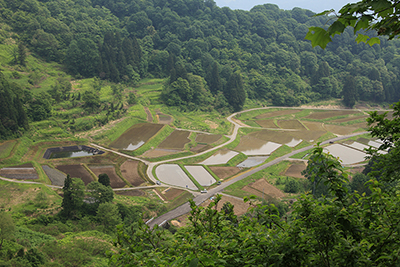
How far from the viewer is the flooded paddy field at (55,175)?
1731 inches

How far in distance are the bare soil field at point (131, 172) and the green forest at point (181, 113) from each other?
1183 mm

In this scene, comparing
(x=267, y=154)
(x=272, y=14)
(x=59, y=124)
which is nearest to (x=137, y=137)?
(x=59, y=124)

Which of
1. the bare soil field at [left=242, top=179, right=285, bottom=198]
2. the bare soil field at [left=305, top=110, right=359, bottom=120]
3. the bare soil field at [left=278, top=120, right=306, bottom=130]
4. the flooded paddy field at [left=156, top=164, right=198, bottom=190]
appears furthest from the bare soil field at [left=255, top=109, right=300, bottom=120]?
the flooded paddy field at [left=156, top=164, right=198, bottom=190]

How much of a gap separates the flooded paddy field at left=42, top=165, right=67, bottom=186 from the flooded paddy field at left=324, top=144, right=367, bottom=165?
2050 inches

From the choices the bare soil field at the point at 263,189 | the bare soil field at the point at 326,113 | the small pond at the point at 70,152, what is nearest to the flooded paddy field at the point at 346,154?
the bare soil field at the point at 263,189

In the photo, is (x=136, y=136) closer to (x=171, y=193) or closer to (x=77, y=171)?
(x=77, y=171)

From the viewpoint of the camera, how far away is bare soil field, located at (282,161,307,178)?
53.8 m

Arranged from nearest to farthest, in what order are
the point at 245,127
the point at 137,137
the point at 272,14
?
the point at 137,137 < the point at 245,127 < the point at 272,14

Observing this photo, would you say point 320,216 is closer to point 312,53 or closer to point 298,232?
point 298,232

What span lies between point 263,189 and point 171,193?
1539cm

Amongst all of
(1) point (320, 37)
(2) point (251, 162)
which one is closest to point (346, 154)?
(2) point (251, 162)

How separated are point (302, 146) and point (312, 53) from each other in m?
65.4

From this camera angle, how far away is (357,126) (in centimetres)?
8244

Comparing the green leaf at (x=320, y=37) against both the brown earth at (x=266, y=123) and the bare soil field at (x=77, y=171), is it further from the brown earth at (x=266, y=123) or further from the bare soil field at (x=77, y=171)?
the brown earth at (x=266, y=123)
